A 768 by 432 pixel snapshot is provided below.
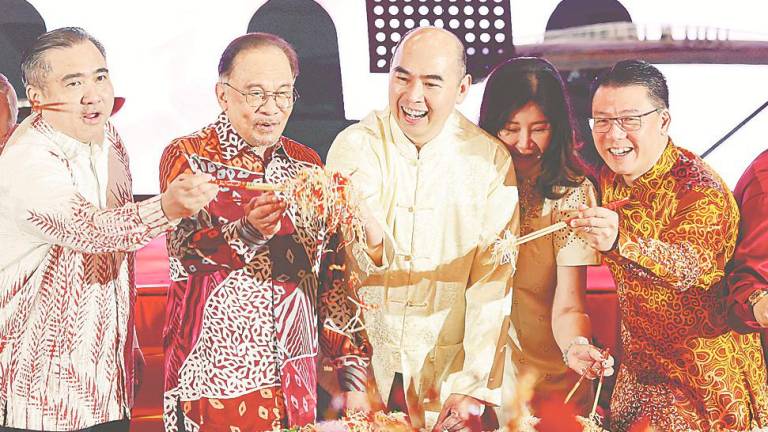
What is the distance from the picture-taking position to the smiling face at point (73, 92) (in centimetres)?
313

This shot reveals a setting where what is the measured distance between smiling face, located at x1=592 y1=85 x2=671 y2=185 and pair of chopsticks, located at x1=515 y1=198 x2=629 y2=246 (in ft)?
0.28

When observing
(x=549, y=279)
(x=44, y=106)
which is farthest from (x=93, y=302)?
(x=549, y=279)

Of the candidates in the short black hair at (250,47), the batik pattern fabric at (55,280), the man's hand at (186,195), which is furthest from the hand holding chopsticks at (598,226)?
the batik pattern fabric at (55,280)

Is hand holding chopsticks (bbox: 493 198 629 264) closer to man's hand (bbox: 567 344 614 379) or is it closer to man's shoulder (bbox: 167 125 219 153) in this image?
man's hand (bbox: 567 344 614 379)

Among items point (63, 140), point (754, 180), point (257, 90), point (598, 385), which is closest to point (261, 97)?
point (257, 90)

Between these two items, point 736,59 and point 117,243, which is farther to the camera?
point 736,59

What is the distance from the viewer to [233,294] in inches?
126

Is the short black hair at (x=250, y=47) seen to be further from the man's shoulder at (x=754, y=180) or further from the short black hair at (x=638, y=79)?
the man's shoulder at (x=754, y=180)

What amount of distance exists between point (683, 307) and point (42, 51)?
243cm

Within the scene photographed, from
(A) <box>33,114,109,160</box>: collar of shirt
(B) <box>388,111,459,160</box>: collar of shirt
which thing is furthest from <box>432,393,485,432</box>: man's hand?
(A) <box>33,114,109,160</box>: collar of shirt

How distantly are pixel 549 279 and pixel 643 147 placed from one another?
60cm

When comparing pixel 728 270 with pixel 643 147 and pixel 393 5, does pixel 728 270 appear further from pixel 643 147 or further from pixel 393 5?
pixel 393 5

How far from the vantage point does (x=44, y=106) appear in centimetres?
314

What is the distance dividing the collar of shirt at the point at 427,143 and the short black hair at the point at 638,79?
541 millimetres
